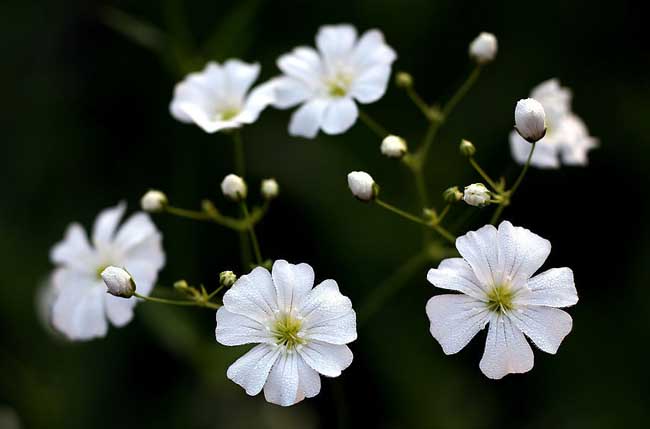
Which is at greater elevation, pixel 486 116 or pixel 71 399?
pixel 486 116

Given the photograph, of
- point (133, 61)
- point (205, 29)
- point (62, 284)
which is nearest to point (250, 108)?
point (62, 284)

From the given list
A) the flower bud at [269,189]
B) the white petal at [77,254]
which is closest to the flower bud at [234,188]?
the flower bud at [269,189]

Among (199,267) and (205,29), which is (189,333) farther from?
(205,29)

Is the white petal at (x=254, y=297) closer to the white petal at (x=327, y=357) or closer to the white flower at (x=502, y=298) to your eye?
the white petal at (x=327, y=357)

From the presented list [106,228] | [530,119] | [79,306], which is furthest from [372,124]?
[79,306]

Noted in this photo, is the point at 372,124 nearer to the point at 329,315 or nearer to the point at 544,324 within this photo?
the point at 329,315

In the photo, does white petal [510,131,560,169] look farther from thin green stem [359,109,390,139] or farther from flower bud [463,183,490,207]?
flower bud [463,183,490,207]

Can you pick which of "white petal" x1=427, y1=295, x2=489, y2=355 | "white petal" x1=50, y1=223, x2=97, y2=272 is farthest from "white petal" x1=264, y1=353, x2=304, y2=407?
"white petal" x1=50, y1=223, x2=97, y2=272
